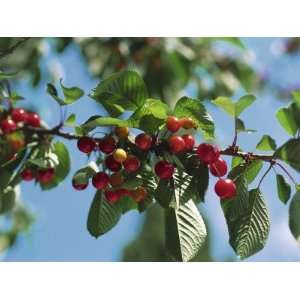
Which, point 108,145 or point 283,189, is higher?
point 108,145

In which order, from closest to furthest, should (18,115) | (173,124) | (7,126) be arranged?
(173,124), (7,126), (18,115)

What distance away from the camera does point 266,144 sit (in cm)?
158

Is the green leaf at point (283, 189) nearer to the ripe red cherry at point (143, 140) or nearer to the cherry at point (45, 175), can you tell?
the ripe red cherry at point (143, 140)

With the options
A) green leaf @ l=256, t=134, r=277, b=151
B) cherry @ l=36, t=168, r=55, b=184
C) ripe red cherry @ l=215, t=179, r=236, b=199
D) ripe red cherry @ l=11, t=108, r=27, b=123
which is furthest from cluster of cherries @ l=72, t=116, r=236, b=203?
ripe red cherry @ l=11, t=108, r=27, b=123

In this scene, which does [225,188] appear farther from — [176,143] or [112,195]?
[112,195]

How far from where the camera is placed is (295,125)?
1583mm

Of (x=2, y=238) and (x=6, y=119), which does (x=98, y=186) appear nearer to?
(x=6, y=119)

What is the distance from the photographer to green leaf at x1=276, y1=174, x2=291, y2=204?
63.0 inches

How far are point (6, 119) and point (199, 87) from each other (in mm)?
2526

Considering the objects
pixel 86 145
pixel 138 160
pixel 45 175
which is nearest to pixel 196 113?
pixel 138 160

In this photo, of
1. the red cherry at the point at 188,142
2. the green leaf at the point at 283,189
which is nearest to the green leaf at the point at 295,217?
the green leaf at the point at 283,189

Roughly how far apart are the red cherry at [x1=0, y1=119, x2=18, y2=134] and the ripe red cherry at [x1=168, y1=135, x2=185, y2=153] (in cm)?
57

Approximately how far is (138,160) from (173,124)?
14cm

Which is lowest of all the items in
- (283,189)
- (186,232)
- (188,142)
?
(186,232)
